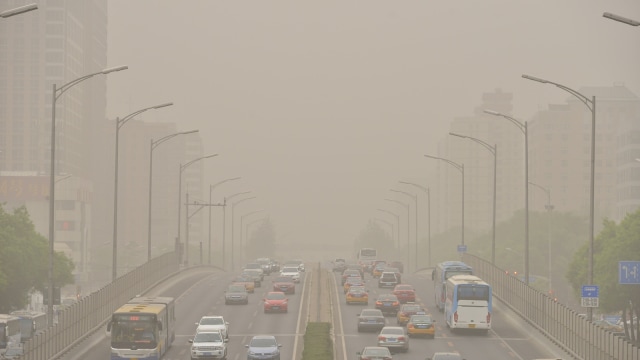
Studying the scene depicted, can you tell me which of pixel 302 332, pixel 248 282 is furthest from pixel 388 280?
pixel 302 332

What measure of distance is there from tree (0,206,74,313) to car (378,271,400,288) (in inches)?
1079

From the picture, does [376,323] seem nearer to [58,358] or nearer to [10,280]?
[58,358]

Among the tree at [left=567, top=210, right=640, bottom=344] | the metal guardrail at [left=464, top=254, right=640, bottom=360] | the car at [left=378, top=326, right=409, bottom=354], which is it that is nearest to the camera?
the metal guardrail at [left=464, top=254, right=640, bottom=360]

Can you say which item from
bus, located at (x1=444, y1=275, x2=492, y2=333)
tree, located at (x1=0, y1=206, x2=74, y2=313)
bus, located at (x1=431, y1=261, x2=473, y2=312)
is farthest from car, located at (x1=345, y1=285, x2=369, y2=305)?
tree, located at (x1=0, y1=206, x2=74, y2=313)

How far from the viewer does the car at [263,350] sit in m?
54.1

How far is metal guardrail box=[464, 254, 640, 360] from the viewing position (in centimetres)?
4839

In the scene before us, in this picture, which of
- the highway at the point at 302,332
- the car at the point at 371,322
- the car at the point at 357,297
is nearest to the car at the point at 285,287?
the highway at the point at 302,332

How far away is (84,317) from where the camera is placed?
6109 cm

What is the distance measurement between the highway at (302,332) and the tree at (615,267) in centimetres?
1380

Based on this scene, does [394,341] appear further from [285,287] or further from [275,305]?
[285,287]

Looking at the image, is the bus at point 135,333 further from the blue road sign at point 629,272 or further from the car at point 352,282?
the car at point 352,282

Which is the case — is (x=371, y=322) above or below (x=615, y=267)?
below

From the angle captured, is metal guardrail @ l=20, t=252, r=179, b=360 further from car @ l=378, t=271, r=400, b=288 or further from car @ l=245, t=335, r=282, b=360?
car @ l=378, t=271, r=400, b=288

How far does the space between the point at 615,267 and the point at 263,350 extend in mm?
51235
